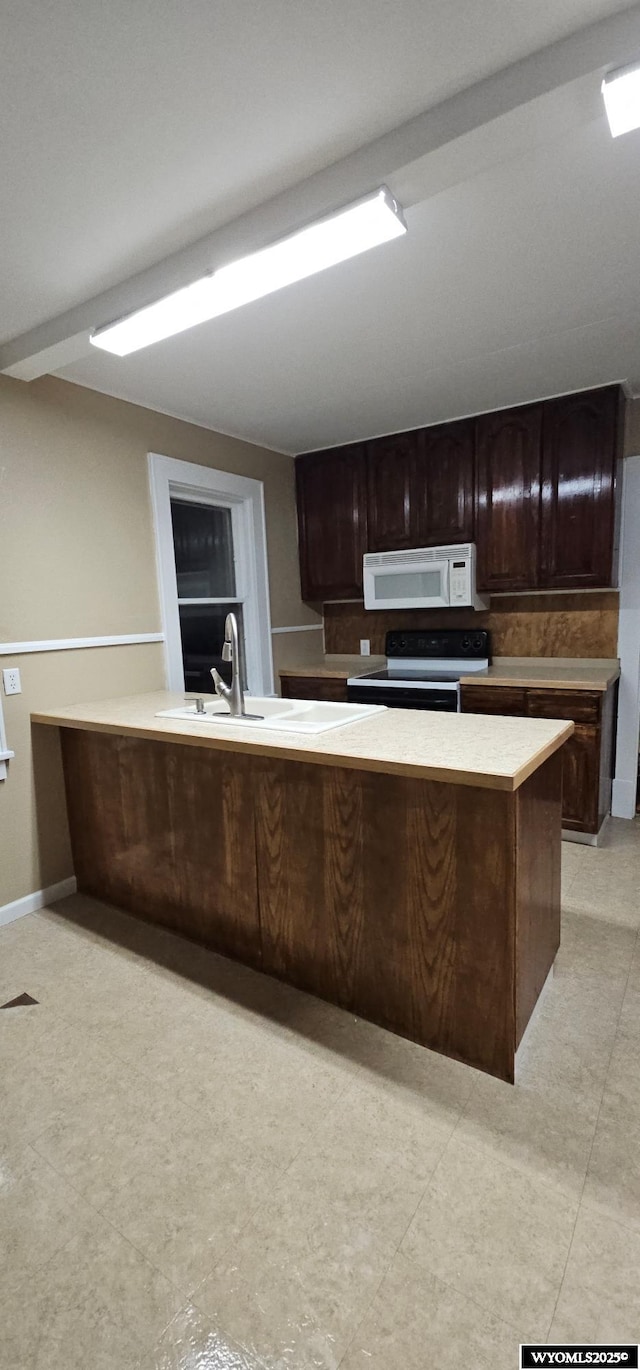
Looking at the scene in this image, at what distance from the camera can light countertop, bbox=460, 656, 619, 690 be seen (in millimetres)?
2916

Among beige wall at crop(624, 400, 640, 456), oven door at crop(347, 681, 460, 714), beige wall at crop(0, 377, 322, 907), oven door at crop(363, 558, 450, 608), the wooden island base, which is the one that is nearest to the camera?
the wooden island base

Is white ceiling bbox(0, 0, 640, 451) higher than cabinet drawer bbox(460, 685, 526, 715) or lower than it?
higher

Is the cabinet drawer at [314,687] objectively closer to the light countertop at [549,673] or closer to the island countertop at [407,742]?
the light countertop at [549,673]

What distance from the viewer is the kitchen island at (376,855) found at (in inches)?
58.3

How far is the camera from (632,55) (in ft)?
3.59

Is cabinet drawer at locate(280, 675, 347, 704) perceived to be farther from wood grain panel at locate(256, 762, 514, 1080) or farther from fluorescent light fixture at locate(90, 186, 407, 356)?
fluorescent light fixture at locate(90, 186, 407, 356)

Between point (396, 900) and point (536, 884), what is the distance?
1.34 ft

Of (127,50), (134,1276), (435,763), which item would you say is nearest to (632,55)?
(127,50)

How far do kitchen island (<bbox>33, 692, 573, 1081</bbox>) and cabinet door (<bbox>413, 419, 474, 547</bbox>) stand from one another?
1780mm

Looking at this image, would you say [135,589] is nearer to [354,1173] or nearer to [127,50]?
[127,50]

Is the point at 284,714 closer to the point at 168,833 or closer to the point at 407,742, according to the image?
the point at 168,833

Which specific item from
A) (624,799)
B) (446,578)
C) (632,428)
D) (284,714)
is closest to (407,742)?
(284,714)

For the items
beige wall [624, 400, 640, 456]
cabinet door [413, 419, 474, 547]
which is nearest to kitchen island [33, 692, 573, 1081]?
cabinet door [413, 419, 474, 547]

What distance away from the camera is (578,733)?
2912mm
